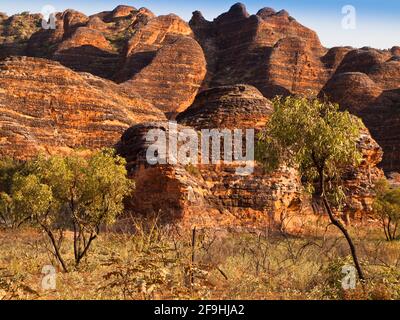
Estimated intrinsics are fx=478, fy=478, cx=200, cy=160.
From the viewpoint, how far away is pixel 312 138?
1088 cm

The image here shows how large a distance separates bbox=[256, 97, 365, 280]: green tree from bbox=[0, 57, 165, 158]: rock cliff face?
1254 inches

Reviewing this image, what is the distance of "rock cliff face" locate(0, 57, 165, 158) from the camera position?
137 ft

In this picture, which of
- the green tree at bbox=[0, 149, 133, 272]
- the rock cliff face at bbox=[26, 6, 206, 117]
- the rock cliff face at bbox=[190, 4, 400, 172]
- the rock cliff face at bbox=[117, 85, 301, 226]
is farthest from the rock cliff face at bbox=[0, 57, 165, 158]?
the rock cliff face at bbox=[190, 4, 400, 172]

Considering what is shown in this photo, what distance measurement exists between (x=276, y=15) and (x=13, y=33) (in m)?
59.0

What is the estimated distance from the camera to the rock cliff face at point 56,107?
41.7 meters

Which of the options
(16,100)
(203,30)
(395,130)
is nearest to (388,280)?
(16,100)

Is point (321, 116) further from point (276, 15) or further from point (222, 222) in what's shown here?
point (276, 15)

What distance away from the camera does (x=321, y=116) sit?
1136 centimetres

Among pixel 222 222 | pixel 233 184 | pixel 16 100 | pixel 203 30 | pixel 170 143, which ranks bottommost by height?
pixel 222 222

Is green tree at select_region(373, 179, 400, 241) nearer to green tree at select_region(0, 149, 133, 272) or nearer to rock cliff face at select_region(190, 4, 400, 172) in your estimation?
green tree at select_region(0, 149, 133, 272)

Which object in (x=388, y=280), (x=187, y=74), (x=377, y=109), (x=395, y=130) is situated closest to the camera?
(x=388, y=280)

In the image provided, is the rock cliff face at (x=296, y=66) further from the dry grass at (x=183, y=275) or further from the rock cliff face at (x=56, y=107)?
the dry grass at (x=183, y=275)

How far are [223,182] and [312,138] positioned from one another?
14.9 m

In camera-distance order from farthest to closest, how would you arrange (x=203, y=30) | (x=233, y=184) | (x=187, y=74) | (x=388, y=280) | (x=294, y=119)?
(x=203, y=30) → (x=187, y=74) → (x=233, y=184) → (x=294, y=119) → (x=388, y=280)
